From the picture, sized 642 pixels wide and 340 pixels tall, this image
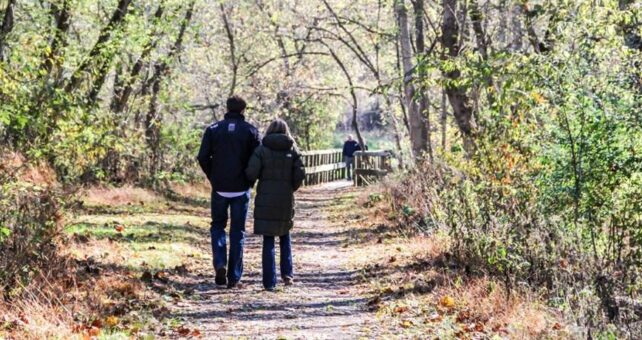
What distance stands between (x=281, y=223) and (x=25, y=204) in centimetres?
277

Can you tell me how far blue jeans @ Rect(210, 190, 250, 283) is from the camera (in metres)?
9.25

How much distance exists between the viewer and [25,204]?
303 inches

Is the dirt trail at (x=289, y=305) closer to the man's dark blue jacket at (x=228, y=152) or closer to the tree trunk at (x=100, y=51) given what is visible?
the man's dark blue jacket at (x=228, y=152)

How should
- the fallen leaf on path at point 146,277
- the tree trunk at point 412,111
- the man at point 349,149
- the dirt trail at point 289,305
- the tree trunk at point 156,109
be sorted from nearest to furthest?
1. the dirt trail at point 289,305
2. the fallen leaf on path at point 146,277
3. the tree trunk at point 412,111
4. the tree trunk at point 156,109
5. the man at point 349,149

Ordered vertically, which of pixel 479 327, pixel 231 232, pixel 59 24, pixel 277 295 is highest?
pixel 59 24

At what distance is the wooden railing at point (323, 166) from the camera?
32.3m

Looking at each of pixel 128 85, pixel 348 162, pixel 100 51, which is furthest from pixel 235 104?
pixel 348 162

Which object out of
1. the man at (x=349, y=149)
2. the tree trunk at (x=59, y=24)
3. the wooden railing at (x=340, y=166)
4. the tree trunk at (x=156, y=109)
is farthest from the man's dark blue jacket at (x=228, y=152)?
the man at (x=349, y=149)

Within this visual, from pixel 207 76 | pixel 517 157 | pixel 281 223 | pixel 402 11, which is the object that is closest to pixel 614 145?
pixel 517 157

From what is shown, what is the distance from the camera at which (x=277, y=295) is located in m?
8.92

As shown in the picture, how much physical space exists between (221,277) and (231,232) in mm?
520

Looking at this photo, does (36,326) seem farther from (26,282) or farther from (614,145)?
(614,145)

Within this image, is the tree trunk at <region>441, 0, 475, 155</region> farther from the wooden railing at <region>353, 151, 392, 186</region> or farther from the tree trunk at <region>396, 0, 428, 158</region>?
the wooden railing at <region>353, 151, 392, 186</region>

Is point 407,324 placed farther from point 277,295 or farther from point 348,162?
point 348,162
